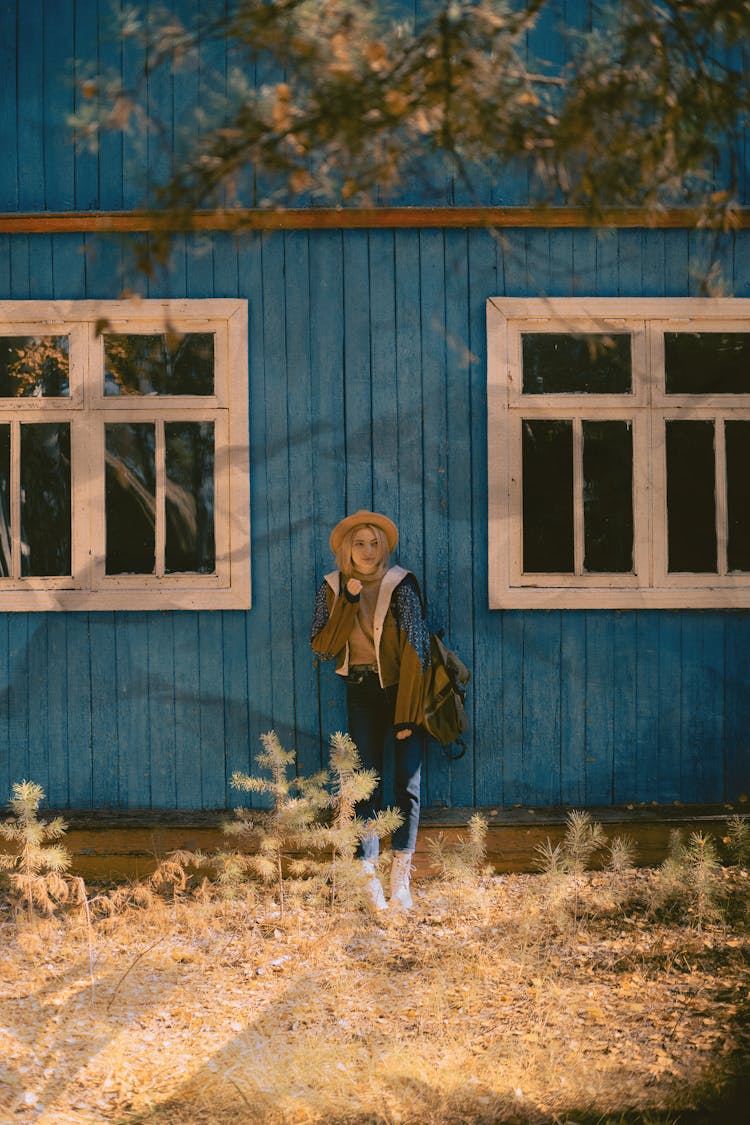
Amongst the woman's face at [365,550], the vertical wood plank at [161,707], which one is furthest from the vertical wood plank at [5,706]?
the woman's face at [365,550]

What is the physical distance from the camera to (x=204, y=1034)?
366 cm

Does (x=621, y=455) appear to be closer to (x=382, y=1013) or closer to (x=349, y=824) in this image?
(x=349, y=824)

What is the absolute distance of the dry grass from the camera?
3123 mm

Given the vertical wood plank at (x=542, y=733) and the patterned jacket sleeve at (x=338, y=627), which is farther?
the vertical wood plank at (x=542, y=733)

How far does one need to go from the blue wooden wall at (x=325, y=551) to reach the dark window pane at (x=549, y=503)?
0.89 feet

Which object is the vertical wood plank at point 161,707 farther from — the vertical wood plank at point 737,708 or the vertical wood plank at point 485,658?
the vertical wood plank at point 737,708

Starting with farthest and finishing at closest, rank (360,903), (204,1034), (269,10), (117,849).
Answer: (117,849)
(360,903)
(204,1034)
(269,10)

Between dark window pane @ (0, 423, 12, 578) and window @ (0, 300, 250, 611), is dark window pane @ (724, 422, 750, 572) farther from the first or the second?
dark window pane @ (0, 423, 12, 578)

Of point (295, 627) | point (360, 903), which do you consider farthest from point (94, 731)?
point (360, 903)

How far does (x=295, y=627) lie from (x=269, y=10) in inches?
133

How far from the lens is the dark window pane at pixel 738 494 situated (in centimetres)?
568

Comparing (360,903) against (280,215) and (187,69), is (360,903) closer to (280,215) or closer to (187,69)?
(280,215)

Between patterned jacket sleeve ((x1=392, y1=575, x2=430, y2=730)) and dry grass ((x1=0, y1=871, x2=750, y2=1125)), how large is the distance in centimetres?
96

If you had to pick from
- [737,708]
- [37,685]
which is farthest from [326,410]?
[737,708]
